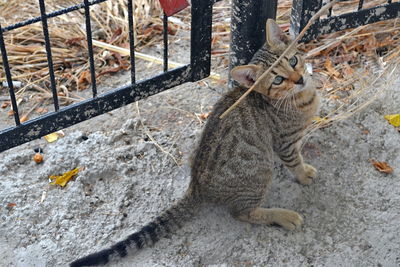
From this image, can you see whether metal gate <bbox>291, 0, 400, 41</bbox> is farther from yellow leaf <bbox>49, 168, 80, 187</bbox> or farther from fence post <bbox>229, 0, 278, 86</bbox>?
yellow leaf <bbox>49, 168, 80, 187</bbox>

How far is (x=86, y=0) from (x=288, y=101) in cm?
135

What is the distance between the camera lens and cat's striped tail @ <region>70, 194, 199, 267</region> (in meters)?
3.03

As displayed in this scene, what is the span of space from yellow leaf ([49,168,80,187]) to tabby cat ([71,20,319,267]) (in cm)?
74

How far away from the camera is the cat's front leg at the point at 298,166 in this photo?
3564 mm

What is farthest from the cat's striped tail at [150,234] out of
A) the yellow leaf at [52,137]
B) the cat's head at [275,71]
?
the yellow leaf at [52,137]

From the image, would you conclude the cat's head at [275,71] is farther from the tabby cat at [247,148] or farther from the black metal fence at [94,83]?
the black metal fence at [94,83]

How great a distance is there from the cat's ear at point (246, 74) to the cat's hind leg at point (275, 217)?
0.77 meters

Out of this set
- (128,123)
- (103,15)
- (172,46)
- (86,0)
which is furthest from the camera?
(103,15)

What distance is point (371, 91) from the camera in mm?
4332

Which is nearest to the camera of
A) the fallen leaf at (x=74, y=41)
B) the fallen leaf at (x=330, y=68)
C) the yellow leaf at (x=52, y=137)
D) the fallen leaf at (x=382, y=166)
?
the fallen leaf at (x=382, y=166)

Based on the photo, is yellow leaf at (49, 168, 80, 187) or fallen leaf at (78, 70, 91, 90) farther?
fallen leaf at (78, 70, 91, 90)

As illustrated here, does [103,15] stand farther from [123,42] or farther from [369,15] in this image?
[369,15]

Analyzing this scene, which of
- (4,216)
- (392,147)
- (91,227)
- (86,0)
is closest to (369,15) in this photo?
(392,147)

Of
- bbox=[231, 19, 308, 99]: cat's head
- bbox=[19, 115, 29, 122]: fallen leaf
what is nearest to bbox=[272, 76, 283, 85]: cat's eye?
bbox=[231, 19, 308, 99]: cat's head
